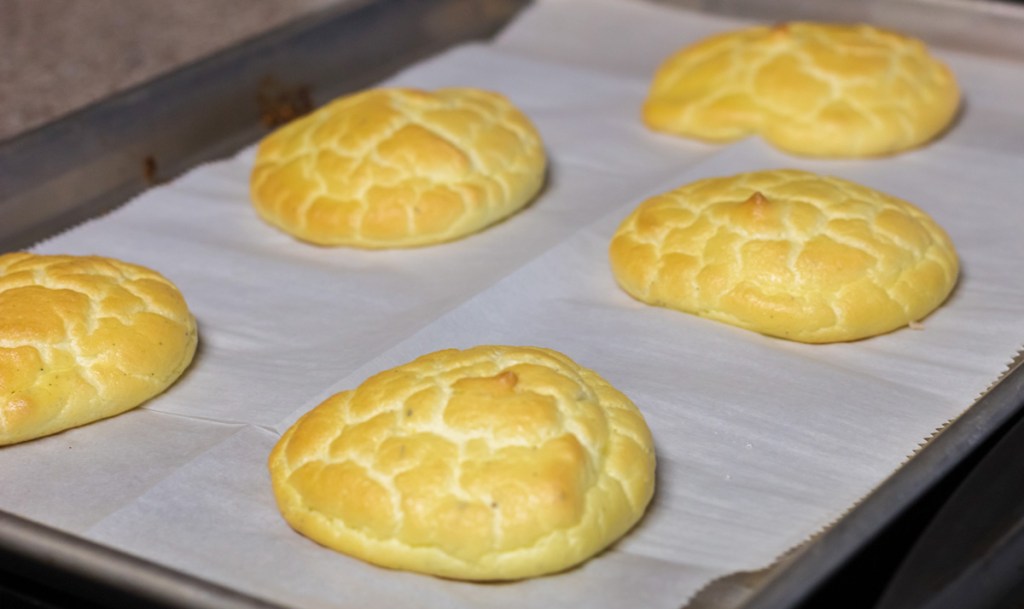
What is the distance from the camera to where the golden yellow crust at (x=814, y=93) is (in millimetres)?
3182

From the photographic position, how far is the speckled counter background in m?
3.94

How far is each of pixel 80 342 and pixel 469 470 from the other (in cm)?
84

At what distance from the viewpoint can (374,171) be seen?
9.47 feet

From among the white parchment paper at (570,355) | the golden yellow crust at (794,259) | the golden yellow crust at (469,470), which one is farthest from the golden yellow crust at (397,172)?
the golden yellow crust at (469,470)

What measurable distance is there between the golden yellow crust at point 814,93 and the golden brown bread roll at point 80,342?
1.54 m

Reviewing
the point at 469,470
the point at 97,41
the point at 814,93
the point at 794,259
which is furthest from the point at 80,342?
the point at 97,41

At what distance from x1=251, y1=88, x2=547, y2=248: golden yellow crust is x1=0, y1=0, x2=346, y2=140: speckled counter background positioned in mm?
931

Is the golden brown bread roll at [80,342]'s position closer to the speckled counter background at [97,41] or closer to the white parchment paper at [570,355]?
the white parchment paper at [570,355]

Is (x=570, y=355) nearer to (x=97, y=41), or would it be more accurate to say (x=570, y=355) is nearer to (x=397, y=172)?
(x=397, y=172)

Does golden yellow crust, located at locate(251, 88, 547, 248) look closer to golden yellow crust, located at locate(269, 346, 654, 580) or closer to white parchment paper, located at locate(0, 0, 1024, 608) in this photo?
white parchment paper, located at locate(0, 0, 1024, 608)

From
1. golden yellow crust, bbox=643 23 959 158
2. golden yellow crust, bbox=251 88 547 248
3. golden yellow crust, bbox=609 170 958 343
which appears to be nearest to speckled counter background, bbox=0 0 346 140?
golden yellow crust, bbox=251 88 547 248

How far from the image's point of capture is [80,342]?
2262mm

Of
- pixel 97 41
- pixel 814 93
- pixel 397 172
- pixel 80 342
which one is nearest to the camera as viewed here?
pixel 80 342

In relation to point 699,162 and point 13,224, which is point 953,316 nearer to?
point 699,162
